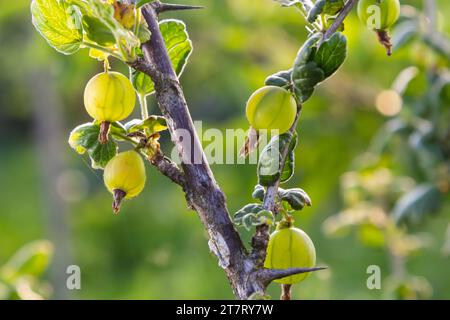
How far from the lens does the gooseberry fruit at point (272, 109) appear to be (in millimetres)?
500

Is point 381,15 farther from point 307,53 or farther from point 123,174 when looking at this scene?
point 123,174

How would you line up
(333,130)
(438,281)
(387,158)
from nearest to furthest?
1. (387,158)
2. (333,130)
3. (438,281)

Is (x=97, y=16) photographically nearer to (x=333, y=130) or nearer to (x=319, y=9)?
(x=319, y=9)

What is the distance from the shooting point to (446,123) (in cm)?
117

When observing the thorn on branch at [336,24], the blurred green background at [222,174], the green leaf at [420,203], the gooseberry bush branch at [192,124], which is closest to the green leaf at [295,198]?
the gooseberry bush branch at [192,124]

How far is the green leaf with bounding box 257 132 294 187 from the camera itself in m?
0.51

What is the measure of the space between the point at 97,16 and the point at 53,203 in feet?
7.54

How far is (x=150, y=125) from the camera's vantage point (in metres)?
0.55

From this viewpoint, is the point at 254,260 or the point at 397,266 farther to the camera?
the point at 397,266

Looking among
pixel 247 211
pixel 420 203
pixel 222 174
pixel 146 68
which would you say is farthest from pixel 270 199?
pixel 222 174

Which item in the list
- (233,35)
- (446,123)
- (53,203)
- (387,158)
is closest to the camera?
(446,123)

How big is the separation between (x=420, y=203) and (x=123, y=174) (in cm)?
75
